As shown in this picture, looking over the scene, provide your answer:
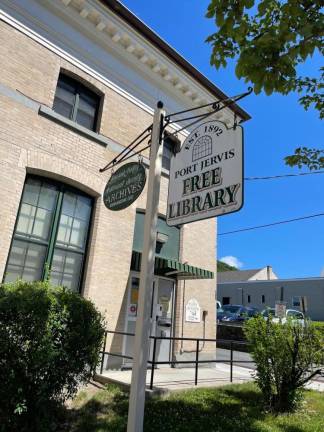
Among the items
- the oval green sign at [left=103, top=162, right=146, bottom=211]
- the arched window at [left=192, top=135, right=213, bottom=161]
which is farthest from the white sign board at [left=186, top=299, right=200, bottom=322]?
the arched window at [left=192, top=135, right=213, bottom=161]

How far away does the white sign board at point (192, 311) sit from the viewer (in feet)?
35.3

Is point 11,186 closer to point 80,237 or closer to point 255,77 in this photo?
point 80,237

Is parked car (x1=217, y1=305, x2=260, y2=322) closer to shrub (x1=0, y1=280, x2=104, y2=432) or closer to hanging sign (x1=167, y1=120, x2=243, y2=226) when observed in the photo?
shrub (x1=0, y1=280, x2=104, y2=432)

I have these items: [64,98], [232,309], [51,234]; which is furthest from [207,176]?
[232,309]

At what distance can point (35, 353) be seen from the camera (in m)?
4.36

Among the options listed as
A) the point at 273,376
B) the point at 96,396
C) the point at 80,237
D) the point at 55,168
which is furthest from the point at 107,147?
the point at 273,376

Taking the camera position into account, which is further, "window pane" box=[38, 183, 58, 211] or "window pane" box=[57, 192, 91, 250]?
"window pane" box=[57, 192, 91, 250]

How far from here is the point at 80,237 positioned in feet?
28.8

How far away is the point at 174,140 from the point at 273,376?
291 inches

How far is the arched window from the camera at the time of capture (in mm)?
4426

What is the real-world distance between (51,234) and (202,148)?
4852mm

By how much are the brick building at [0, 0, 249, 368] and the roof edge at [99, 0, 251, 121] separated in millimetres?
30

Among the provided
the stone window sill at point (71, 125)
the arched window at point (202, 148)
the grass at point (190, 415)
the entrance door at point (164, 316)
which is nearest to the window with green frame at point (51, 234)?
the stone window sill at point (71, 125)

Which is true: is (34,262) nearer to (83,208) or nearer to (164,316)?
(83,208)
